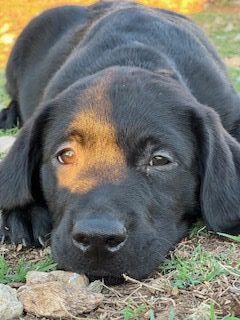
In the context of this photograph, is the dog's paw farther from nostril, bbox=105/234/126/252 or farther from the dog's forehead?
nostril, bbox=105/234/126/252

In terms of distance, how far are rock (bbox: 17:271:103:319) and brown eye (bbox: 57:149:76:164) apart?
601mm

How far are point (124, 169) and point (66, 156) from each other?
1.01 ft

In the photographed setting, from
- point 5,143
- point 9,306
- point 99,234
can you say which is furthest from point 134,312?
point 5,143

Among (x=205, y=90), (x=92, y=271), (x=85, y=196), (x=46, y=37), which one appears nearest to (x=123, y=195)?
(x=85, y=196)

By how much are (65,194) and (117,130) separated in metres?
0.32

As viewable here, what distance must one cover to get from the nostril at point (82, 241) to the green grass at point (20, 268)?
1.10 ft

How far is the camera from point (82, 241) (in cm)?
237

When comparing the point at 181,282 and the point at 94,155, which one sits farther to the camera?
the point at 94,155

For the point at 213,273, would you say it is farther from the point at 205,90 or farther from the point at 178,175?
the point at 205,90

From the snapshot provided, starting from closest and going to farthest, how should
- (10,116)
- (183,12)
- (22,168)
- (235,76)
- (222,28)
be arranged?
(22,168), (10,116), (235,76), (222,28), (183,12)

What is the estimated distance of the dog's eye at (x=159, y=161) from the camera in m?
2.74

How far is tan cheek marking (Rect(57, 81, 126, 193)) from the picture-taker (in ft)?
8.52

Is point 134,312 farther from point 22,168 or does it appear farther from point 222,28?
point 222,28

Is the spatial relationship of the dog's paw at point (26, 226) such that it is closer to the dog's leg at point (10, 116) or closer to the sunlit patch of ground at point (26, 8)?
the dog's leg at point (10, 116)
